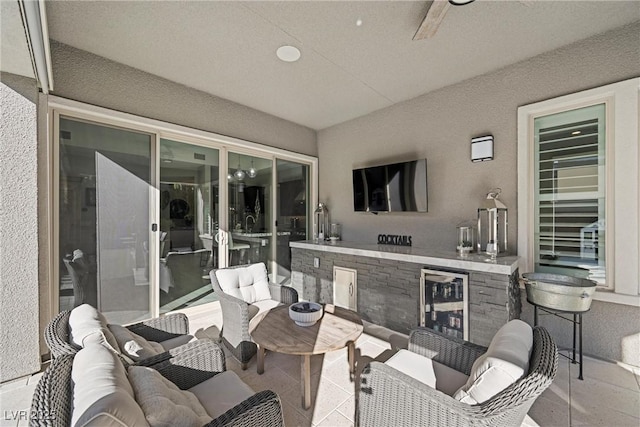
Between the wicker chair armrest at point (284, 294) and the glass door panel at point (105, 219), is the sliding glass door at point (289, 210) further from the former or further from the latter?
the glass door panel at point (105, 219)

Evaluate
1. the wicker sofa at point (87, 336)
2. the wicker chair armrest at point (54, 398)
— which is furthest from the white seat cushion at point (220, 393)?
the wicker chair armrest at point (54, 398)

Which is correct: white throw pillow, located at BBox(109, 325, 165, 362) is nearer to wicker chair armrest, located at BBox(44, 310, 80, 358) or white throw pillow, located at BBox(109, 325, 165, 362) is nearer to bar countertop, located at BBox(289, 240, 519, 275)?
wicker chair armrest, located at BBox(44, 310, 80, 358)

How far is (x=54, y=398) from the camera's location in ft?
3.02

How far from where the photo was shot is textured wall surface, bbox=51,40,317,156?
2.76 metres

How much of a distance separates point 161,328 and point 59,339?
0.92 metres

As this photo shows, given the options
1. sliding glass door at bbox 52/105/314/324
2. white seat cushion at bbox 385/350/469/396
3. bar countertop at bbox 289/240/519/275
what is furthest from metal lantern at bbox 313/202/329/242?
white seat cushion at bbox 385/350/469/396

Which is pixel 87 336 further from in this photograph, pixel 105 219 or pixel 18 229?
pixel 105 219

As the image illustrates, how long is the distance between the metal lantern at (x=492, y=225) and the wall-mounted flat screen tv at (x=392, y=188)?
0.72m

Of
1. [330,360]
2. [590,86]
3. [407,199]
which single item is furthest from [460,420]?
[590,86]

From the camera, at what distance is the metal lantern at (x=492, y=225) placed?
3.00 m

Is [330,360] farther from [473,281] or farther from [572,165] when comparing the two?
[572,165]

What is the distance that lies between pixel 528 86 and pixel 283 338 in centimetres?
365

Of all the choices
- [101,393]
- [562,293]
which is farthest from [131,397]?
[562,293]

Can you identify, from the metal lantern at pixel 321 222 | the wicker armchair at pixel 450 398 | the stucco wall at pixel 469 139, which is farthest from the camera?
the metal lantern at pixel 321 222
